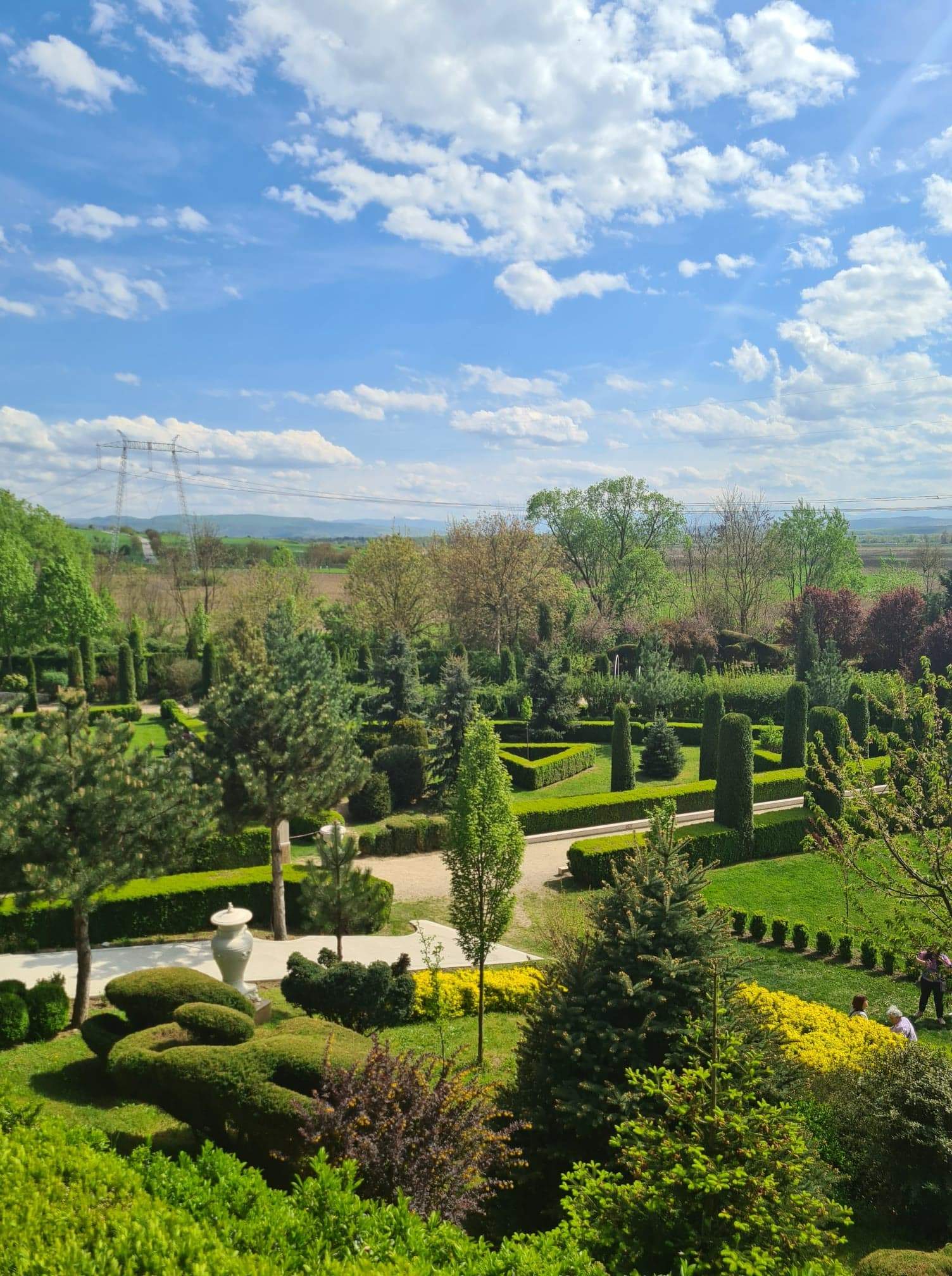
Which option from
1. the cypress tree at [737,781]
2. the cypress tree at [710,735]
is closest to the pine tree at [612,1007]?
the cypress tree at [737,781]

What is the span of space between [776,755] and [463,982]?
52.9 feet

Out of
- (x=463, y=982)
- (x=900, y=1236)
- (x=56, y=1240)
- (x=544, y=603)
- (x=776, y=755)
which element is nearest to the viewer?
(x=56, y=1240)

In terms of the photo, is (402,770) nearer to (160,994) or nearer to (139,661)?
(160,994)

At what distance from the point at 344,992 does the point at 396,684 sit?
18289 millimetres

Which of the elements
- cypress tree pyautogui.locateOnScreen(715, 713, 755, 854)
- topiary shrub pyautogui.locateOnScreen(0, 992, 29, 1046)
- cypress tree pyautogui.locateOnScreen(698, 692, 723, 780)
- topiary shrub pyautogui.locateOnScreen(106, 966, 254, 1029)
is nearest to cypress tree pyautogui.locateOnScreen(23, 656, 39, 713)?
topiary shrub pyautogui.locateOnScreen(0, 992, 29, 1046)

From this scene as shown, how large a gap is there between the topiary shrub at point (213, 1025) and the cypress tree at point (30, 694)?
29.3 meters

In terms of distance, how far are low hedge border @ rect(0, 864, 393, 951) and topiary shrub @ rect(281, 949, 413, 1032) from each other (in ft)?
7.57

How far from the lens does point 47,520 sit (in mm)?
51500

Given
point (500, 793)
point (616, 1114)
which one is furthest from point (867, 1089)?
point (500, 793)

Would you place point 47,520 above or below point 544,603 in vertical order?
above

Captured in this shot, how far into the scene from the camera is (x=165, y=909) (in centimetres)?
1503

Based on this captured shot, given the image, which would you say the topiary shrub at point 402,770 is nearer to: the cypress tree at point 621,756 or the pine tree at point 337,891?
the cypress tree at point 621,756

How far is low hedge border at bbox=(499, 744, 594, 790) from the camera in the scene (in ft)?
84.7

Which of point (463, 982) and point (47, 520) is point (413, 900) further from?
point (47, 520)
